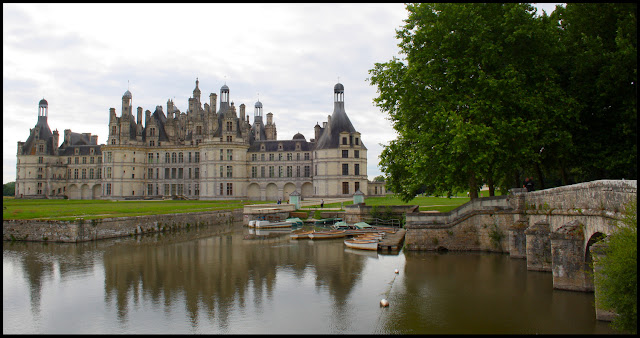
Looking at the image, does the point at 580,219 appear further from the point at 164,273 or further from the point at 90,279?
the point at 90,279

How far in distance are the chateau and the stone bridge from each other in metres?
35.6

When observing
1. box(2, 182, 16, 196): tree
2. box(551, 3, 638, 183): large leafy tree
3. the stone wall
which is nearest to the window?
the stone wall

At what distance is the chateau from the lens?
59344 millimetres

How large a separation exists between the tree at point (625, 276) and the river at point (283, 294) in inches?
68.8

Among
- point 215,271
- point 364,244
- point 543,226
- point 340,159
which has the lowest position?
point 215,271

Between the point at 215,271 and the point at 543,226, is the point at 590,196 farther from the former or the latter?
the point at 215,271

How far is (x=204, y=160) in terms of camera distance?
6359 centimetres

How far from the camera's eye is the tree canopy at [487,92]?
65.2 feet

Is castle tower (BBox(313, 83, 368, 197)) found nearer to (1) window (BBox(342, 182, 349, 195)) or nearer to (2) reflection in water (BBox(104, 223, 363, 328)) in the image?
(1) window (BBox(342, 182, 349, 195))

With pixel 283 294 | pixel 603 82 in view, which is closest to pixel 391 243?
pixel 283 294

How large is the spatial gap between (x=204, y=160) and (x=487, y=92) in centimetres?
4951

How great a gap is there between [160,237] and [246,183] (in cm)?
3528

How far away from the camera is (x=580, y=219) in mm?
14148

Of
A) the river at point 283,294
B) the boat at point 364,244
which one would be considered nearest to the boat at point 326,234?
the boat at point 364,244
